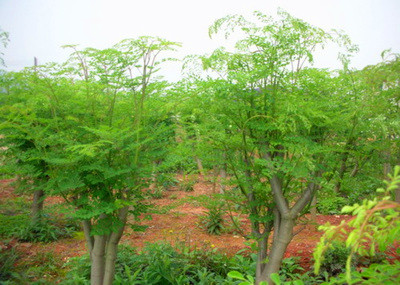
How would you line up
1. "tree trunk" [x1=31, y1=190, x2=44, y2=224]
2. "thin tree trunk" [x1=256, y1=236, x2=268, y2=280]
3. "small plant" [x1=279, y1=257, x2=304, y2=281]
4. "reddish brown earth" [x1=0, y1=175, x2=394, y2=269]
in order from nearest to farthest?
"thin tree trunk" [x1=256, y1=236, x2=268, y2=280] < "small plant" [x1=279, y1=257, x2=304, y2=281] < "reddish brown earth" [x1=0, y1=175, x2=394, y2=269] < "tree trunk" [x1=31, y1=190, x2=44, y2=224]

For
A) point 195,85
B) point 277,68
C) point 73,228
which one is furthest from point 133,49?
point 73,228

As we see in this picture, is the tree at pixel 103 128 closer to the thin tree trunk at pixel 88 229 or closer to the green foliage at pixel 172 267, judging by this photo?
the thin tree trunk at pixel 88 229

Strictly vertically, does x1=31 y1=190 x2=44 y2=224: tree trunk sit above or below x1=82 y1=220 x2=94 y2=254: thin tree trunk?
below

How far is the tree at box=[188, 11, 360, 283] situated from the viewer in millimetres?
2803

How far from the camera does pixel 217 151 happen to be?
342cm

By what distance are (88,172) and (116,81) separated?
81 cm

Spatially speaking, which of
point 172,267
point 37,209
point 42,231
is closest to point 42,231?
point 42,231

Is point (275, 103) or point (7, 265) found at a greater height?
point (275, 103)

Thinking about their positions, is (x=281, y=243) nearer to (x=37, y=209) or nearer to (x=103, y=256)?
(x=103, y=256)

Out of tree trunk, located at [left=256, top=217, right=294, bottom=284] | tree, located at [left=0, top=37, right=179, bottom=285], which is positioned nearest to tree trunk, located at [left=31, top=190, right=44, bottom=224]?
tree, located at [left=0, top=37, right=179, bottom=285]

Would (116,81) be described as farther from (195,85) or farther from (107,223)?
(107,223)

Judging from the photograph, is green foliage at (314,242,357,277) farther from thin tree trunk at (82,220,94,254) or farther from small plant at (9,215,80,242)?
small plant at (9,215,80,242)

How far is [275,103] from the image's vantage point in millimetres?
2924

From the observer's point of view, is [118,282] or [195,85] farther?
[118,282]
